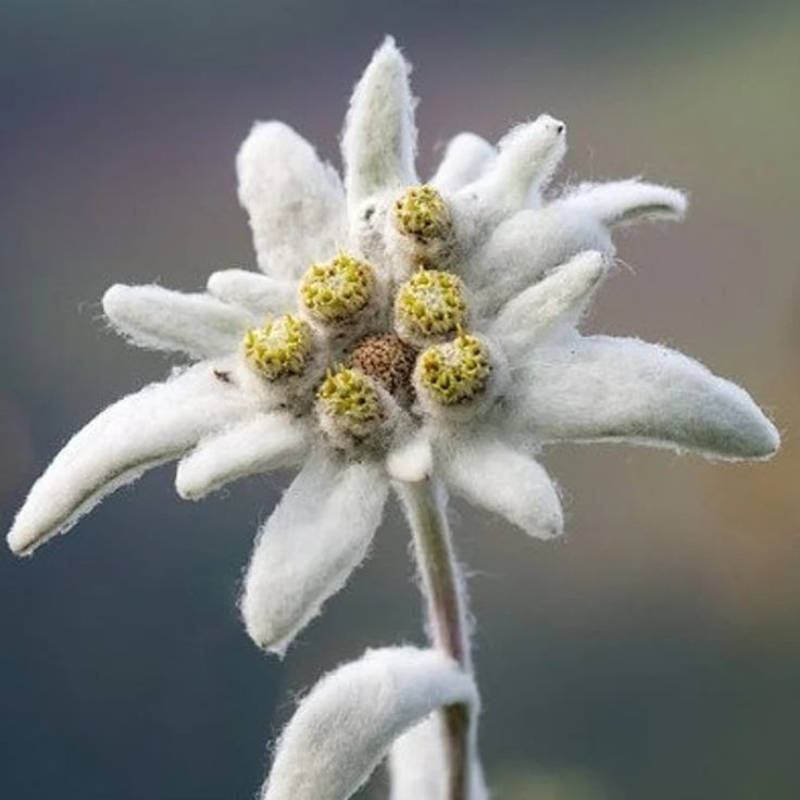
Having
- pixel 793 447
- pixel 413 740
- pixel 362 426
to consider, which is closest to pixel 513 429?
pixel 362 426

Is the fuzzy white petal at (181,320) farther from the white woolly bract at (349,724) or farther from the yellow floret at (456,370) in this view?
the white woolly bract at (349,724)

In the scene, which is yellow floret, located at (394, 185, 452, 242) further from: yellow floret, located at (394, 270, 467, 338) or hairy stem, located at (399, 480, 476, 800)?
hairy stem, located at (399, 480, 476, 800)

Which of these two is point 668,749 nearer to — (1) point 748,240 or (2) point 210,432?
(1) point 748,240

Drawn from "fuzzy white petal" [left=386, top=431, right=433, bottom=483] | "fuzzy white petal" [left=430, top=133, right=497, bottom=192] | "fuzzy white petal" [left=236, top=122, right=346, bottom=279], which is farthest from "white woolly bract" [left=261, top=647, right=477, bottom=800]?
"fuzzy white petal" [left=430, top=133, right=497, bottom=192]

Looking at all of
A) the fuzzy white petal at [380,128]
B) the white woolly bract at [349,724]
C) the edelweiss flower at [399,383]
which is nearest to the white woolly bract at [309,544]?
the edelweiss flower at [399,383]

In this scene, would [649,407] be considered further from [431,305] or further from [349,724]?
[349,724]
